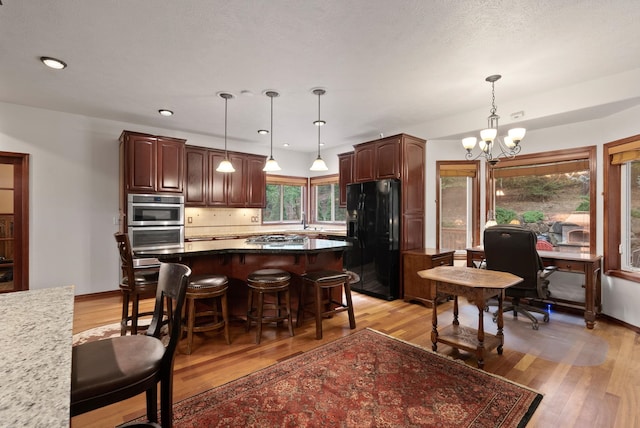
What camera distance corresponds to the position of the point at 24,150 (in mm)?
4051

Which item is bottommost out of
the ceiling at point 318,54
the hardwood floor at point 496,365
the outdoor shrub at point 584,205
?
the hardwood floor at point 496,365

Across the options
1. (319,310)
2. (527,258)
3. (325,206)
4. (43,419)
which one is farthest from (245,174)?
(43,419)

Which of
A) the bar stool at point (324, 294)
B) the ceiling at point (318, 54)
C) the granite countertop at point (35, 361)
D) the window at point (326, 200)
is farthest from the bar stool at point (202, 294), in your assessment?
the window at point (326, 200)

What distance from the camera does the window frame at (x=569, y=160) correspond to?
3729mm

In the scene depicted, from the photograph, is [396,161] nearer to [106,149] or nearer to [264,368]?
[264,368]

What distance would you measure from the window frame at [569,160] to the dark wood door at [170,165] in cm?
454

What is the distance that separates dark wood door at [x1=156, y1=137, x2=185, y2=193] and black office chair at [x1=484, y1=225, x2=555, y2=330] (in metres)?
4.31

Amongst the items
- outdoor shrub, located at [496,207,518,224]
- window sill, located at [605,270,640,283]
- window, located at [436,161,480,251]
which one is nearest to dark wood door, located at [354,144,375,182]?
window, located at [436,161,480,251]

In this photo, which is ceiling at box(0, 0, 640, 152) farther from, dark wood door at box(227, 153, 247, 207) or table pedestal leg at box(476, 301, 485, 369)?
table pedestal leg at box(476, 301, 485, 369)

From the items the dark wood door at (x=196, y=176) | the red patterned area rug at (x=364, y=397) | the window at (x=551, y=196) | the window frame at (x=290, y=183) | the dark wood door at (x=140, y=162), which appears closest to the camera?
the red patterned area rug at (x=364, y=397)

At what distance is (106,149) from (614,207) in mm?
6690

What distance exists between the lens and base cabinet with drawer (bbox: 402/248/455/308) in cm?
412

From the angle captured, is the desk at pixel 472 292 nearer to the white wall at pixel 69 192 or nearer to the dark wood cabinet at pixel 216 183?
the dark wood cabinet at pixel 216 183

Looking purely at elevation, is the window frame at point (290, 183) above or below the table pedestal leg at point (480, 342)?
above
